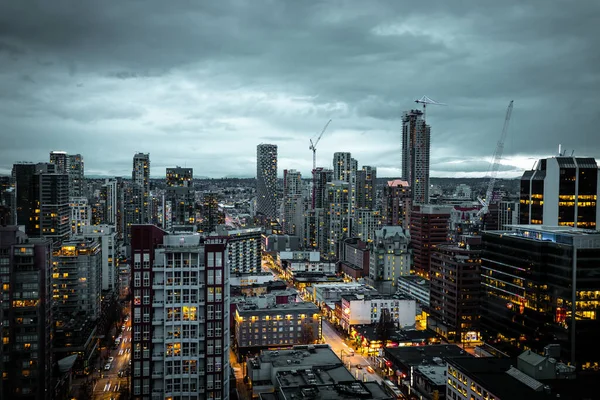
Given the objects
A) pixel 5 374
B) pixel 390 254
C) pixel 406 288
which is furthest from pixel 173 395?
pixel 390 254

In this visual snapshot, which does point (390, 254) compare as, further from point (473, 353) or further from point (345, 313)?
point (473, 353)

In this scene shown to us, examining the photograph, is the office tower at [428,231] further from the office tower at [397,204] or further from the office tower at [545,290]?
the office tower at [545,290]

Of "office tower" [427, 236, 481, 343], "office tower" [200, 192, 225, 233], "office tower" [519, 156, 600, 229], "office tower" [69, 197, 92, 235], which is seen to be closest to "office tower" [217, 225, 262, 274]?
"office tower" [69, 197, 92, 235]

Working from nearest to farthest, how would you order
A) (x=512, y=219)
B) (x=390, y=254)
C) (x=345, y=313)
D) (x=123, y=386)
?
(x=123, y=386)
(x=345, y=313)
(x=390, y=254)
(x=512, y=219)

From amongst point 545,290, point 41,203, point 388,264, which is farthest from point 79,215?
point 545,290

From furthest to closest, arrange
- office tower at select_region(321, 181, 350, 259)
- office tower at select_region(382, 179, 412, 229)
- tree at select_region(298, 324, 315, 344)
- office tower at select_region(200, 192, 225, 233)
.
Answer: office tower at select_region(200, 192, 225, 233), office tower at select_region(321, 181, 350, 259), office tower at select_region(382, 179, 412, 229), tree at select_region(298, 324, 315, 344)

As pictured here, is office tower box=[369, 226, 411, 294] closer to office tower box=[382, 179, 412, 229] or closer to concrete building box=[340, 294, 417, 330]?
concrete building box=[340, 294, 417, 330]
